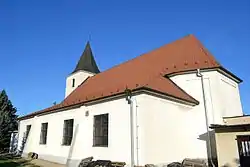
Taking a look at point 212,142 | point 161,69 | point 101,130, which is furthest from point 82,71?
point 212,142

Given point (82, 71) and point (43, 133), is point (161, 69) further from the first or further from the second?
point (82, 71)

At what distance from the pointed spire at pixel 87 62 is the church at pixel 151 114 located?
372 inches

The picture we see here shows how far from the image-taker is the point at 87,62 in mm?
29234

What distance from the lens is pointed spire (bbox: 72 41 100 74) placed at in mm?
28172

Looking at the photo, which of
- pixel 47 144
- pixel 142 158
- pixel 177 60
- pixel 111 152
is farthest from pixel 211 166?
pixel 47 144

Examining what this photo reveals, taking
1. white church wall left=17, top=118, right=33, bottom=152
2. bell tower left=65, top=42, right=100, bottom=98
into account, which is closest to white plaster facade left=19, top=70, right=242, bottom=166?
white church wall left=17, top=118, right=33, bottom=152

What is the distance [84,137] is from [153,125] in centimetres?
484

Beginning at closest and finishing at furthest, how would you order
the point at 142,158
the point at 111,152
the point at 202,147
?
the point at 142,158, the point at 111,152, the point at 202,147

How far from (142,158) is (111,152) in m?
2.05

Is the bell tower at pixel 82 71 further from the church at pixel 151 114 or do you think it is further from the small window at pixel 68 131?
the small window at pixel 68 131

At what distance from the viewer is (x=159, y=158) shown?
37.7 feet

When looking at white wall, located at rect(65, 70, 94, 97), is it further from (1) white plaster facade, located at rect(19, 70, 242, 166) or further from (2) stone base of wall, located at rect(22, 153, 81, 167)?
(2) stone base of wall, located at rect(22, 153, 81, 167)

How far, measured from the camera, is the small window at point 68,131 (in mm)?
15578

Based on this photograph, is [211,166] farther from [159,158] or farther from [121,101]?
[121,101]
